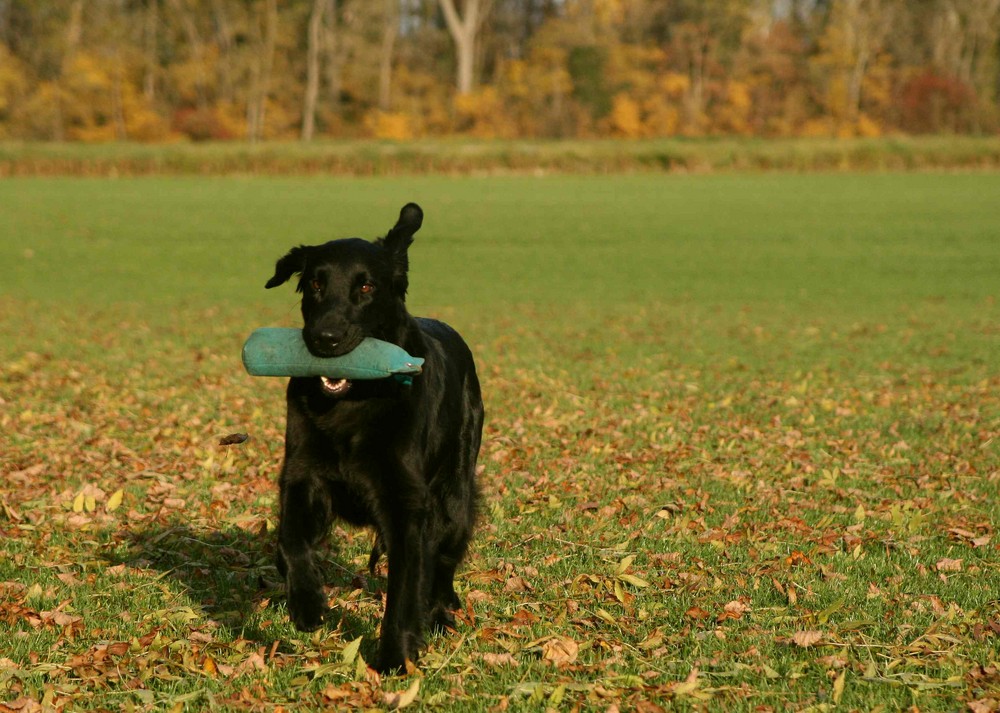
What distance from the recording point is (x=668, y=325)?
21.6 meters

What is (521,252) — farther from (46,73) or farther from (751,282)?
(46,73)

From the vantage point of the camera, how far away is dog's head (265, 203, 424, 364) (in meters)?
5.28

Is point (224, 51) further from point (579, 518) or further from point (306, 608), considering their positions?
point (306, 608)

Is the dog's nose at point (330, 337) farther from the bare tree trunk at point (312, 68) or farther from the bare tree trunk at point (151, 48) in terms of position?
the bare tree trunk at point (151, 48)

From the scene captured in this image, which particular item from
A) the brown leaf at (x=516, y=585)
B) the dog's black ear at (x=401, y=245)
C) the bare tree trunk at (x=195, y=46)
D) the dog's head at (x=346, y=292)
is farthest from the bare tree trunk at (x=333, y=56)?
→ the dog's head at (x=346, y=292)

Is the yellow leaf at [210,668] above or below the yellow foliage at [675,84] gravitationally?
below

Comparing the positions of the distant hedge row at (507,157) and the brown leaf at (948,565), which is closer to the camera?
the brown leaf at (948,565)

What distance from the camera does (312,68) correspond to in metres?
87.5

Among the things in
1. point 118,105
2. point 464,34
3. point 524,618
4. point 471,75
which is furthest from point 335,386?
point 471,75

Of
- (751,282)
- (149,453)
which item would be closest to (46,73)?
(751,282)

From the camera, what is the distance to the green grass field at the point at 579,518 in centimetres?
525

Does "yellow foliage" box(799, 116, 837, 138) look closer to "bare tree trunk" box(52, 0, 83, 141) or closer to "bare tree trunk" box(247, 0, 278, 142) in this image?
"bare tree trunk" box(247, 0, 278, 142)

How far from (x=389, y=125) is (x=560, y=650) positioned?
85.3 m

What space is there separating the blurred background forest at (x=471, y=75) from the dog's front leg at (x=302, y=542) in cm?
8386
